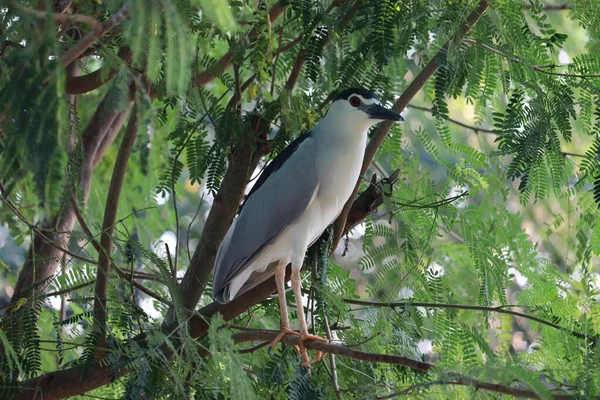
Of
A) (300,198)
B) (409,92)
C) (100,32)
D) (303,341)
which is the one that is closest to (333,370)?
(303,341)

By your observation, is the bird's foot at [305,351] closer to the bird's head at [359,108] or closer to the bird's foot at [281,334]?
the bird's foot at [281,334]

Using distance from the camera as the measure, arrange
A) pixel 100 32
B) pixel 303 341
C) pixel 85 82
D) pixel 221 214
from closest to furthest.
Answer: pixel 100 32 < pixel 303 341 < pixel 85 82 < pixel 221 214

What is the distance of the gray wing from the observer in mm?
4016

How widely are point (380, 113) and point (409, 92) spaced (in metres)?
0.17

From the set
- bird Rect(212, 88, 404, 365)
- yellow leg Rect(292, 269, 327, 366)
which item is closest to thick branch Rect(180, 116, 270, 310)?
bird Rect(212, 88, 404, 365)

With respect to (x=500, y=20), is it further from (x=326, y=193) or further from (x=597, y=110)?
(x=326, y=193)

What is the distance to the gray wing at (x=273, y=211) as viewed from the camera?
13.2 feet

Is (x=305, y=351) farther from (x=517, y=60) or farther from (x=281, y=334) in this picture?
(x=517, y=60)

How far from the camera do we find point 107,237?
13.0 ft

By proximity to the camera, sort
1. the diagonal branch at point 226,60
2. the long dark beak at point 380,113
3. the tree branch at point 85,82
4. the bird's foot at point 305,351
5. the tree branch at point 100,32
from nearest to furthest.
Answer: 1. the tree branch at point 100,32
2. the bird's foot at point 305,351
3. the long dark beak at point 380,113
4. the tree branch at point 85,82
5. the diagonal branch at point 226,60

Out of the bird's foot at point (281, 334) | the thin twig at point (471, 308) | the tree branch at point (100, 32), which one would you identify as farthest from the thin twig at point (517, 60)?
the tree branch at point (100, 32)

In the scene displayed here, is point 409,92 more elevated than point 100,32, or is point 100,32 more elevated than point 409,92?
point 409,92

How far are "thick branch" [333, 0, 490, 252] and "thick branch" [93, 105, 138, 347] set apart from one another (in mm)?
1074

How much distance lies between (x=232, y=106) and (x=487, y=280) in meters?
1.52
